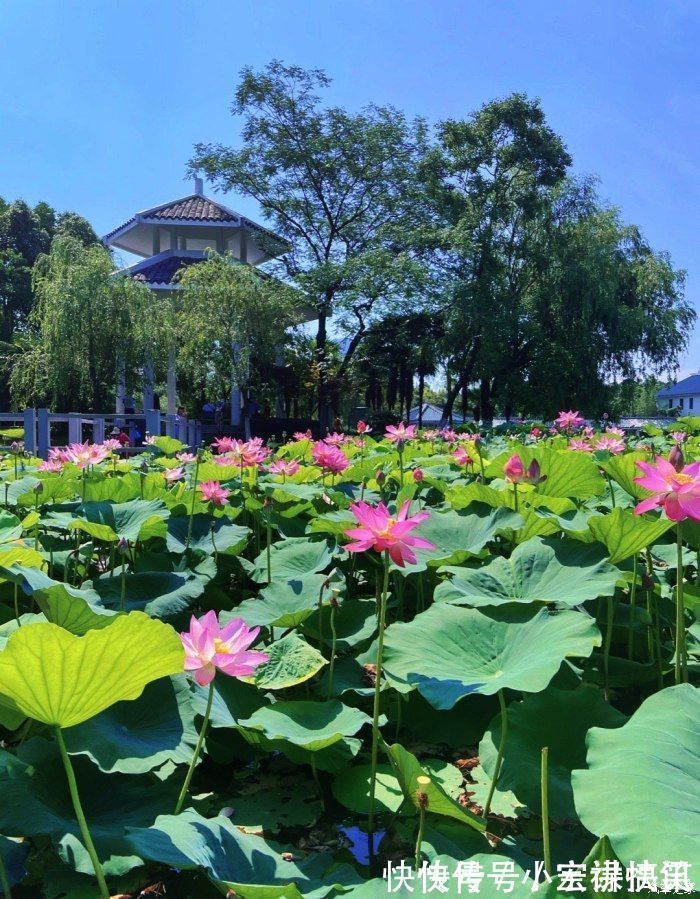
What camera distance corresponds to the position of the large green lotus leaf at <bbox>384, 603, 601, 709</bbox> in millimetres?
1000

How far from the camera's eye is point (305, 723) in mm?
1174

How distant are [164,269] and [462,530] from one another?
15.4 meters

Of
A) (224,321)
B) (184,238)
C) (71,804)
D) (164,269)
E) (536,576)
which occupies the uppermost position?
(184,238)

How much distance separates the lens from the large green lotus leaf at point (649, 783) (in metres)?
0.62

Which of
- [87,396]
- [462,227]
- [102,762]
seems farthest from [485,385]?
[102,762]

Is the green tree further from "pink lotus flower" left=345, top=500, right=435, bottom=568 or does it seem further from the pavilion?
"pink lotus flower" left=345, top=500, right=435, bottom=568

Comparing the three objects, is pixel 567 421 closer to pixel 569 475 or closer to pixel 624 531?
pixel 569 475

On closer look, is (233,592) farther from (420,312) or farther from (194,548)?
(420,312)

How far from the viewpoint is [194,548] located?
1.95 metres

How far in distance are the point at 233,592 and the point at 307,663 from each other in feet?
2.96

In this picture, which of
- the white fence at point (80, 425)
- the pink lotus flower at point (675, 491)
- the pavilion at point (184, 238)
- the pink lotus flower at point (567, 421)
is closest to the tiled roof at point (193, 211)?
the pavilion at point (184, 238)

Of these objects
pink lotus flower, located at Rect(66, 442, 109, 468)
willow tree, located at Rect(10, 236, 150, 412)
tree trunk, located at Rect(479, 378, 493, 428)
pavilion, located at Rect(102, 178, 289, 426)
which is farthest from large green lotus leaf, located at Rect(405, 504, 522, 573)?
tree trunk, located at Rect(479, 378, 493, 428)

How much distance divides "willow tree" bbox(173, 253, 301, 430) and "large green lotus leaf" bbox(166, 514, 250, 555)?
11.5 m

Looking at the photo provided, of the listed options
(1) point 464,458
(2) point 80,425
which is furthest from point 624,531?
(2) point 80,425
